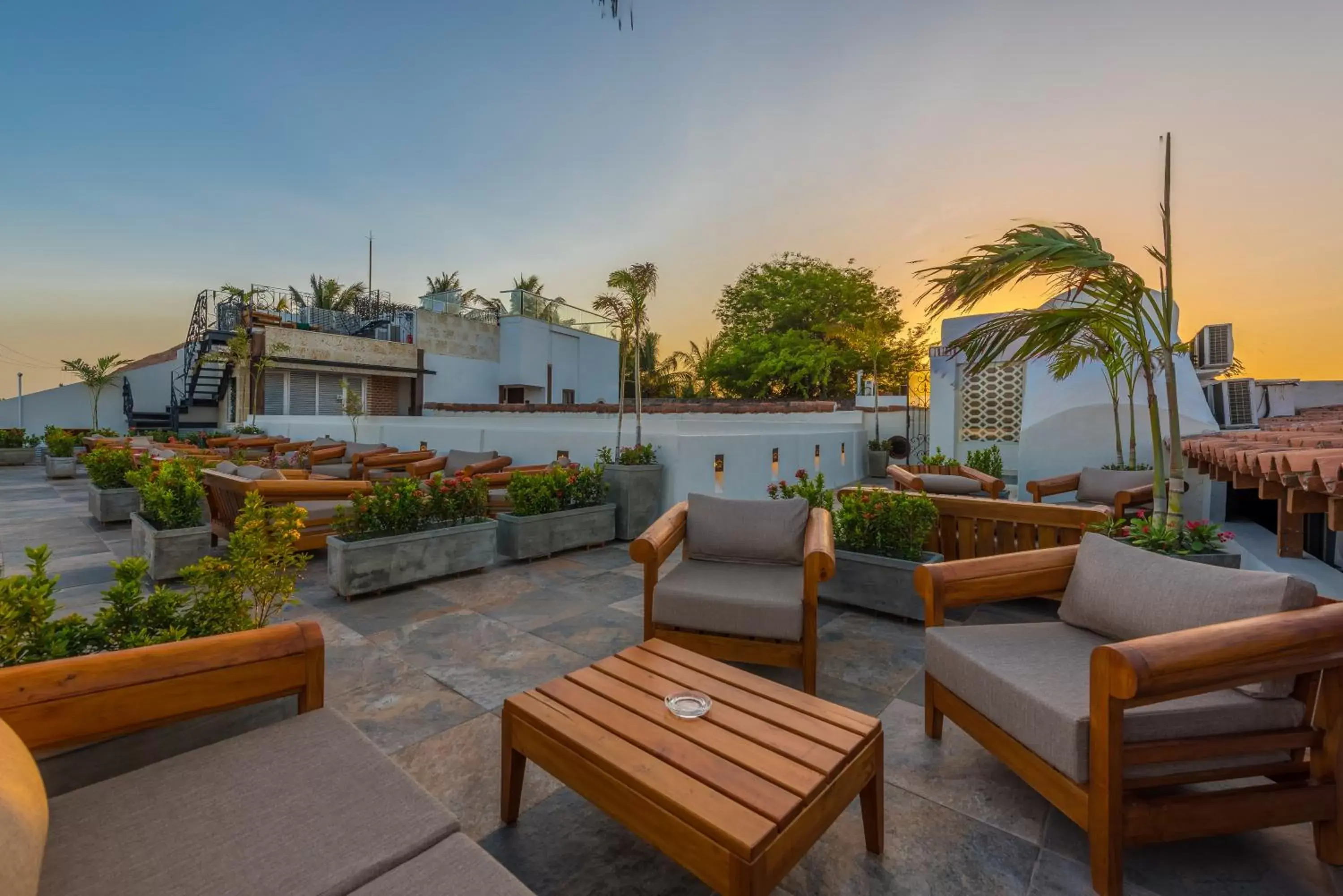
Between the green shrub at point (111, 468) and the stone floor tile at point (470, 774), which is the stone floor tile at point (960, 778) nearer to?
the stone floor tile at point (470, 774)

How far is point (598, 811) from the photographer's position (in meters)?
1.82

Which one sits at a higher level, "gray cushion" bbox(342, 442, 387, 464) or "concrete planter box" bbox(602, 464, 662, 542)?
"gray cushion" bbox(342, 442, 387, 464)

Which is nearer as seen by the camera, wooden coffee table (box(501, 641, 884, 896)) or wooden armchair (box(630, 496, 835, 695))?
wooden coffee table (box(501, 641, 884, 896))

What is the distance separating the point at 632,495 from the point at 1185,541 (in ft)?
13.2

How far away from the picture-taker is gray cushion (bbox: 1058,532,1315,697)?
1606 millimetres

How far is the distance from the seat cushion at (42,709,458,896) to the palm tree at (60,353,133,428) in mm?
21328

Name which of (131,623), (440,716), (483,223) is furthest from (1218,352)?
(483,223)

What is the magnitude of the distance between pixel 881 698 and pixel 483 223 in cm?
1276

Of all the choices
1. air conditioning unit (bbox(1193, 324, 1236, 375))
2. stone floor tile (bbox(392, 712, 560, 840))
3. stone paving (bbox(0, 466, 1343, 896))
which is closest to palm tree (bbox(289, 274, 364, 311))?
stone paving (bbox(0, 466, 1343, 896))

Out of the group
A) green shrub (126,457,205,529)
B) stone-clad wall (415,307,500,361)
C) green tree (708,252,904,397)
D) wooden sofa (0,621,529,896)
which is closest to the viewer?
wooden sofa (0,621,529,896)

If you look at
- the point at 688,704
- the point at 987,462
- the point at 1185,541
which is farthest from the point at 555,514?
the point at 987,462

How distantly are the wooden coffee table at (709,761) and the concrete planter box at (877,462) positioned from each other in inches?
393

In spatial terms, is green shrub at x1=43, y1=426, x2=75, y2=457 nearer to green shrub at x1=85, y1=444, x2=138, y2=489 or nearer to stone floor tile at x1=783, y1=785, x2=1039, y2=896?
green shrub at x1=85, y1=444, x2=138, y2=489

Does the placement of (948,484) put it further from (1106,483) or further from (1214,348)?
(1214,348)
